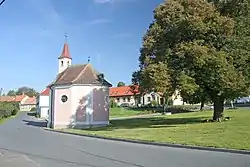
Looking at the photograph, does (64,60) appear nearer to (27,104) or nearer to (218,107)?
(218,107)

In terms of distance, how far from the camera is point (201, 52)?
1121 inches

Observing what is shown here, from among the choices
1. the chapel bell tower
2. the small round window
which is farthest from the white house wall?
the small round window

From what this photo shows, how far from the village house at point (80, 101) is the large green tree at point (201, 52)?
1458cm

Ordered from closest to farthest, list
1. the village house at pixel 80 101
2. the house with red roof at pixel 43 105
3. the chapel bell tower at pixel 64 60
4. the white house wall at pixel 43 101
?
the village house at pixel 80 101 → the chapel bell tower at pixel 64 60 → the house with red roof at pixel 43 105 → the white house wall at pixel 43 101

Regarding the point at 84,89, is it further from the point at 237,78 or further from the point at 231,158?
the point at 231,158

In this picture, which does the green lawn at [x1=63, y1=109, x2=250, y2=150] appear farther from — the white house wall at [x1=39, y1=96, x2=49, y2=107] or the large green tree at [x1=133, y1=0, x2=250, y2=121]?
the white house wall at [x1=39, y1=96, x2=49, y2=107]

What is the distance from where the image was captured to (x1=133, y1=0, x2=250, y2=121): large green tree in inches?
1151

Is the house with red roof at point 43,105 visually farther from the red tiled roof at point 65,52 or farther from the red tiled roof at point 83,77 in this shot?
the red tiled roof at point 83,77

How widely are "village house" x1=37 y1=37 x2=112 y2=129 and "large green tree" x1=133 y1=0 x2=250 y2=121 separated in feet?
47.8

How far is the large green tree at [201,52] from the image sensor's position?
29.2 metres

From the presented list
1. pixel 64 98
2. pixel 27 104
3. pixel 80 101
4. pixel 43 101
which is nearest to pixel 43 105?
pixel 43 101

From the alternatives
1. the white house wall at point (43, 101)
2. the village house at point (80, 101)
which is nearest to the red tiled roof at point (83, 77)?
the village house at point (80, 101)

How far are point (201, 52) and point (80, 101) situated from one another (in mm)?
21965

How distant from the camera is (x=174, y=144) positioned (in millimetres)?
18984
